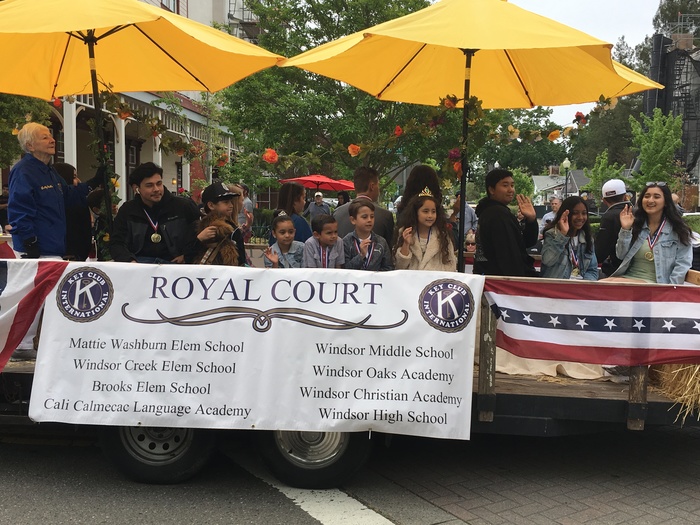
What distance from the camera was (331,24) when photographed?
70.1 feet

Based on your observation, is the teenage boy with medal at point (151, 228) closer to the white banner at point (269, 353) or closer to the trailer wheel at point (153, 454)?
the white banner at point (269, 353)

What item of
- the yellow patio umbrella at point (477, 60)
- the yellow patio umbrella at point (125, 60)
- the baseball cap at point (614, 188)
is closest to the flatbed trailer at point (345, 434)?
the yellow patio umbrella at point (477, 60)

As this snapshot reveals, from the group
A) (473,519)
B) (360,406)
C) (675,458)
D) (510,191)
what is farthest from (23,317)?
(675,458)

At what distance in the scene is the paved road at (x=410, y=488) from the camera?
163 inches

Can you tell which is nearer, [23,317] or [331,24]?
[23,317]

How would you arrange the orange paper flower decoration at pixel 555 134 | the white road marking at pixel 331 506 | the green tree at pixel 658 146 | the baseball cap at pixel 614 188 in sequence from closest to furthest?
the white road marking at pixel 331 506
the orange paper flower decoration at pixel 555 134
the baseball cap at pixel 614 188
the green tree at pixel 658 146

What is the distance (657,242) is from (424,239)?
72.1 inches

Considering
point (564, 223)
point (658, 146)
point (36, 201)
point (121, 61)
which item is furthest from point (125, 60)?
point (658, 146)

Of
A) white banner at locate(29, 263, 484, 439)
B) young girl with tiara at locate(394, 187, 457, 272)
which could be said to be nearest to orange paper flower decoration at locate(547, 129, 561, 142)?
young girl with tiara at locate(394, 187, 457, 272)

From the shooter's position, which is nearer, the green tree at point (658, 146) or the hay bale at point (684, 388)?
the hay bale at point (684, 388)

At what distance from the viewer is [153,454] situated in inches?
177

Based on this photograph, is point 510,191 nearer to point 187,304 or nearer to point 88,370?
point 187,304

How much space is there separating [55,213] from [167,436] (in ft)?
7.91

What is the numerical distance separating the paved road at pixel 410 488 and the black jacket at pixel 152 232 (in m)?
1.53
